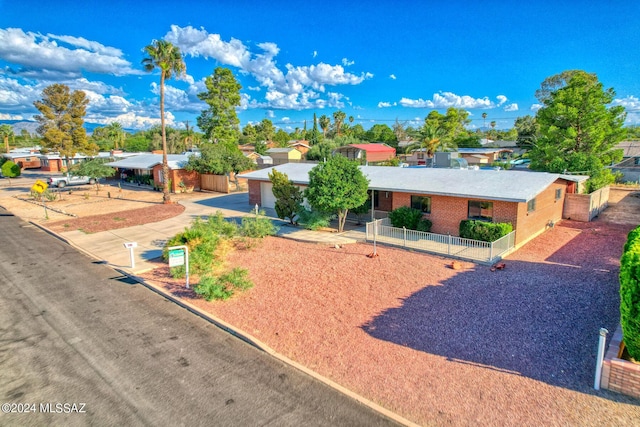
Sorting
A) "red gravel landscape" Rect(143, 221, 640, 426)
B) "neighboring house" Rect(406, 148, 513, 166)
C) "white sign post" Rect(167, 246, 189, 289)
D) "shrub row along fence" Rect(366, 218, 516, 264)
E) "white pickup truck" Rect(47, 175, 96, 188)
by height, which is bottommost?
"red gravel landscape" Rect(143, 221, 640, 426)

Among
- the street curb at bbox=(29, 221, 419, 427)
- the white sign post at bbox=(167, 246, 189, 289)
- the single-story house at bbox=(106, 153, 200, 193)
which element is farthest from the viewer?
the single-story house at bbox=(106, 153, 200, 193)

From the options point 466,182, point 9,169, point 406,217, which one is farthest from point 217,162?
point 9,169

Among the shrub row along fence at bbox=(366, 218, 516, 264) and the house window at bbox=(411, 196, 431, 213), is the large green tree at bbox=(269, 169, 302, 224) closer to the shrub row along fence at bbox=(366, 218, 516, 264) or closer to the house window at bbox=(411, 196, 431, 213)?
the shrub row along fence at bbox=(366, 218, 516, 264)

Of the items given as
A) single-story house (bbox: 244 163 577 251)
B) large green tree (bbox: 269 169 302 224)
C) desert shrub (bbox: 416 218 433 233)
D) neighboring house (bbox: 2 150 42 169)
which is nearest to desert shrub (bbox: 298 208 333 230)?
large green tree (bbox: 269 169 302 224)

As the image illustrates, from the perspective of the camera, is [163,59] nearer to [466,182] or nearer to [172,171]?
[172,171]

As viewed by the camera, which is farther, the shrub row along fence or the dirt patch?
the dirt patch

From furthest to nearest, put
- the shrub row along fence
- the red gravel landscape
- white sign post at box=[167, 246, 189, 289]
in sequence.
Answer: the shrub row along fence
white sign post at box=[167, 246, 189, 289]
the red gravel landscape
